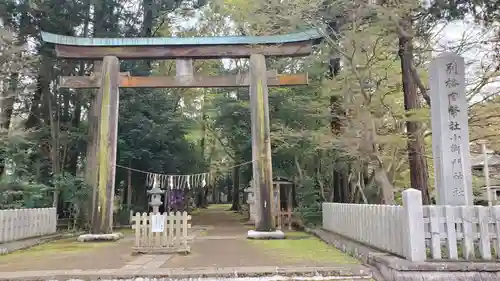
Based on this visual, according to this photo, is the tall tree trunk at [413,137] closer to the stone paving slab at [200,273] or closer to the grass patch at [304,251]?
the grass patch at [304,251]

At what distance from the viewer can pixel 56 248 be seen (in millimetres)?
10648

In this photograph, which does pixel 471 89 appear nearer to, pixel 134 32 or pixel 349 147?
pixel 349 147

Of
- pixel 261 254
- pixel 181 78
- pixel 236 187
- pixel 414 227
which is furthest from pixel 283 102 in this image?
pixel 236 187

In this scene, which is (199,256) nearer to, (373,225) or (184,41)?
(373,225)

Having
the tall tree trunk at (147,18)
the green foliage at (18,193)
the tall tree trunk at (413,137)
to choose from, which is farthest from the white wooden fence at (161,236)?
the tall tree trunk at (147,18)

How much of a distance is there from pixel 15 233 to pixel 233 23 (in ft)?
42.9

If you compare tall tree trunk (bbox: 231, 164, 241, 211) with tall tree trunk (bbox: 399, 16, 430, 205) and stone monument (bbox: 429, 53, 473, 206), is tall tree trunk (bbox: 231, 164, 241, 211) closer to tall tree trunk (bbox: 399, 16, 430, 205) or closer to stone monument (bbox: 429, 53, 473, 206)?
tall tree trunk (bbox: 399, 16, 430, 205)

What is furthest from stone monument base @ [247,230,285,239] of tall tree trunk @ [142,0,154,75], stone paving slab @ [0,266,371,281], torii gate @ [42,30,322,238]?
tall tree trunk @ [142,0,154,75]

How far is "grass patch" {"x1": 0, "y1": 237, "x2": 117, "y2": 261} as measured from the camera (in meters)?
9.32

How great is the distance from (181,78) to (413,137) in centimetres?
703

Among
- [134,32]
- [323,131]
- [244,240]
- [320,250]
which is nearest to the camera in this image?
[320,250]

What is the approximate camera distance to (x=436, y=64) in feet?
24.8

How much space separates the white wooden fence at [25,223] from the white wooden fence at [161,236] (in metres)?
3.80

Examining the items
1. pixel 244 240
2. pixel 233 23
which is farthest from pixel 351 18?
pixel 233 23
